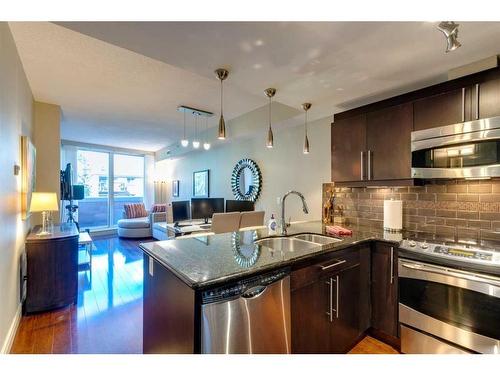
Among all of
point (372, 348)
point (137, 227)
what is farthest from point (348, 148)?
point (137, 227)

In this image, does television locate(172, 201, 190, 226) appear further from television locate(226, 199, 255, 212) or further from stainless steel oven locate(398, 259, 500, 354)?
stainless steel oven locate(398, 259, 500, 354)

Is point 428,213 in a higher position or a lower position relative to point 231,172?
lower

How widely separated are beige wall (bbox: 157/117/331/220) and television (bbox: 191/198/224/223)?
1.72 feet

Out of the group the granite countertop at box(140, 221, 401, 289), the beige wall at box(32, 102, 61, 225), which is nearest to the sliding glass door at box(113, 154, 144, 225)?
the beige wall at box(32, 102, 61, 225)

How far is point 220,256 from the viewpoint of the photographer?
5.10ft

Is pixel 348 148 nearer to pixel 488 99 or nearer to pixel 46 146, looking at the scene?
pixel 488 99

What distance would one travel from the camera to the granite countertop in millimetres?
1238

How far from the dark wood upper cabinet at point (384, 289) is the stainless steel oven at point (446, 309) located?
7 centimetres

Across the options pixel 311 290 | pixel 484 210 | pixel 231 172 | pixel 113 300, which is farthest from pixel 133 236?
pixel 484 210

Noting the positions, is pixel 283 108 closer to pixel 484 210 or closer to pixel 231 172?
pixel 231 172

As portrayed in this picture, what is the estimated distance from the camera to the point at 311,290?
1.63 m

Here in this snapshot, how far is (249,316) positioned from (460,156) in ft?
6.50

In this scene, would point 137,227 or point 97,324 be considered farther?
point 137,227

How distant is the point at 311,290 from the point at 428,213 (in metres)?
1.58
